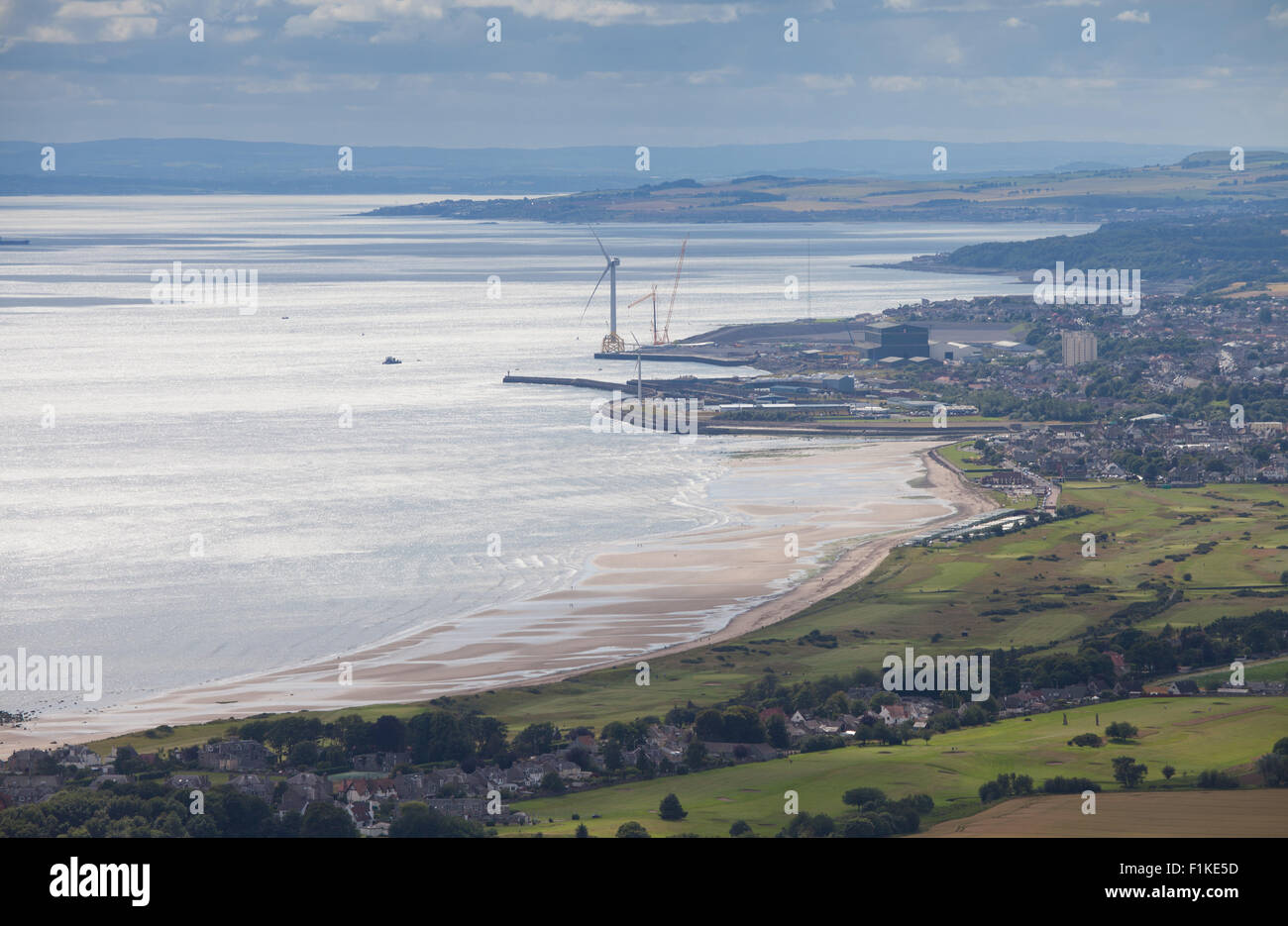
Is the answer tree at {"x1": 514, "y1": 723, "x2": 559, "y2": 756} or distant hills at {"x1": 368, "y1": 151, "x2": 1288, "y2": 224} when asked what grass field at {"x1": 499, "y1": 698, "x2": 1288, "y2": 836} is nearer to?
tree at {"x1": 514, "y1": 723, "x2": 559, "y2": 756}

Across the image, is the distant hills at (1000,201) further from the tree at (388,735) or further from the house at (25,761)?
the house at (25,761)

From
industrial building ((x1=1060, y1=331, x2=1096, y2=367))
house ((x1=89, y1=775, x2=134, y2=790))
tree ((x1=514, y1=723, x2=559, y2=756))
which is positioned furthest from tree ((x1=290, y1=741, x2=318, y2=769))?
industrial building ((x1=1060, y1=331, x2=1096, y2=367))

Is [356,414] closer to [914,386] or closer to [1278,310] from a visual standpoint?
[914,386]

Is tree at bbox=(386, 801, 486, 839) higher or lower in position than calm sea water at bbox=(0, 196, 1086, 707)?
lower

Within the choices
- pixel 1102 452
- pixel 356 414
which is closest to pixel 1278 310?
pixel 1102 452

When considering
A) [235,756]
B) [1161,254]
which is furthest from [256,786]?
[1161,254]

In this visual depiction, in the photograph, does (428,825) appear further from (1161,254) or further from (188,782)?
(1161,254)

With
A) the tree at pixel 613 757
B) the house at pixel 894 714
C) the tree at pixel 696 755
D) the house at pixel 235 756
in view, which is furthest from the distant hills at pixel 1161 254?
the house at pixel 235 756
